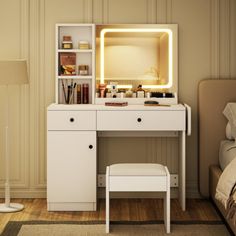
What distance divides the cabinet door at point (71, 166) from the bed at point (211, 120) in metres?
0.99

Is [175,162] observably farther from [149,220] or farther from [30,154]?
[30,154]

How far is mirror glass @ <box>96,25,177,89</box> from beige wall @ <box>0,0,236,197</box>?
102 millimetres

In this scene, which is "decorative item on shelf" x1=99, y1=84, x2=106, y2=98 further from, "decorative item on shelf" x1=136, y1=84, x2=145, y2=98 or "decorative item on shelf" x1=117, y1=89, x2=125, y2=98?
"decorative item on shelf" x1=136, y1=84, x2=145, y2=98

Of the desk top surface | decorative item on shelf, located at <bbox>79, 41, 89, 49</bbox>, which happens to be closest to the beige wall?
decorative item on shelf, located at <bbox>79, 41, 89, 49</bbox>

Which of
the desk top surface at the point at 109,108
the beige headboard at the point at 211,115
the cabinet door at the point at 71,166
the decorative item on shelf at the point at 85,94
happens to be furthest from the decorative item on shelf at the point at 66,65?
the beige headboard at the point at 211,115

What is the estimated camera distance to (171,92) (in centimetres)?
491

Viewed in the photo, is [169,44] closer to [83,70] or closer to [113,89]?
[113,89]

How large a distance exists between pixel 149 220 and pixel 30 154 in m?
1.32

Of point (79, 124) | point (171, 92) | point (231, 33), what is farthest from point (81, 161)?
point (231, 33)

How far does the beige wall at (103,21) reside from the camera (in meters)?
4.88

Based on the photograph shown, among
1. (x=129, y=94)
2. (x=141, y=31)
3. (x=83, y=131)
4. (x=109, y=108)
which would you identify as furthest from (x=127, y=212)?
(x=141, y=31)

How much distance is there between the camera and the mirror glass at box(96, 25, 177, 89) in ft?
16.0

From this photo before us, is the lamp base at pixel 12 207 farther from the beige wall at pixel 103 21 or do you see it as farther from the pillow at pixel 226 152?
the pillow at pixel 226 152

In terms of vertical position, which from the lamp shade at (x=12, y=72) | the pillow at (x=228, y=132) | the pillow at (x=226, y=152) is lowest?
the pillow at (x=226, y=152)
